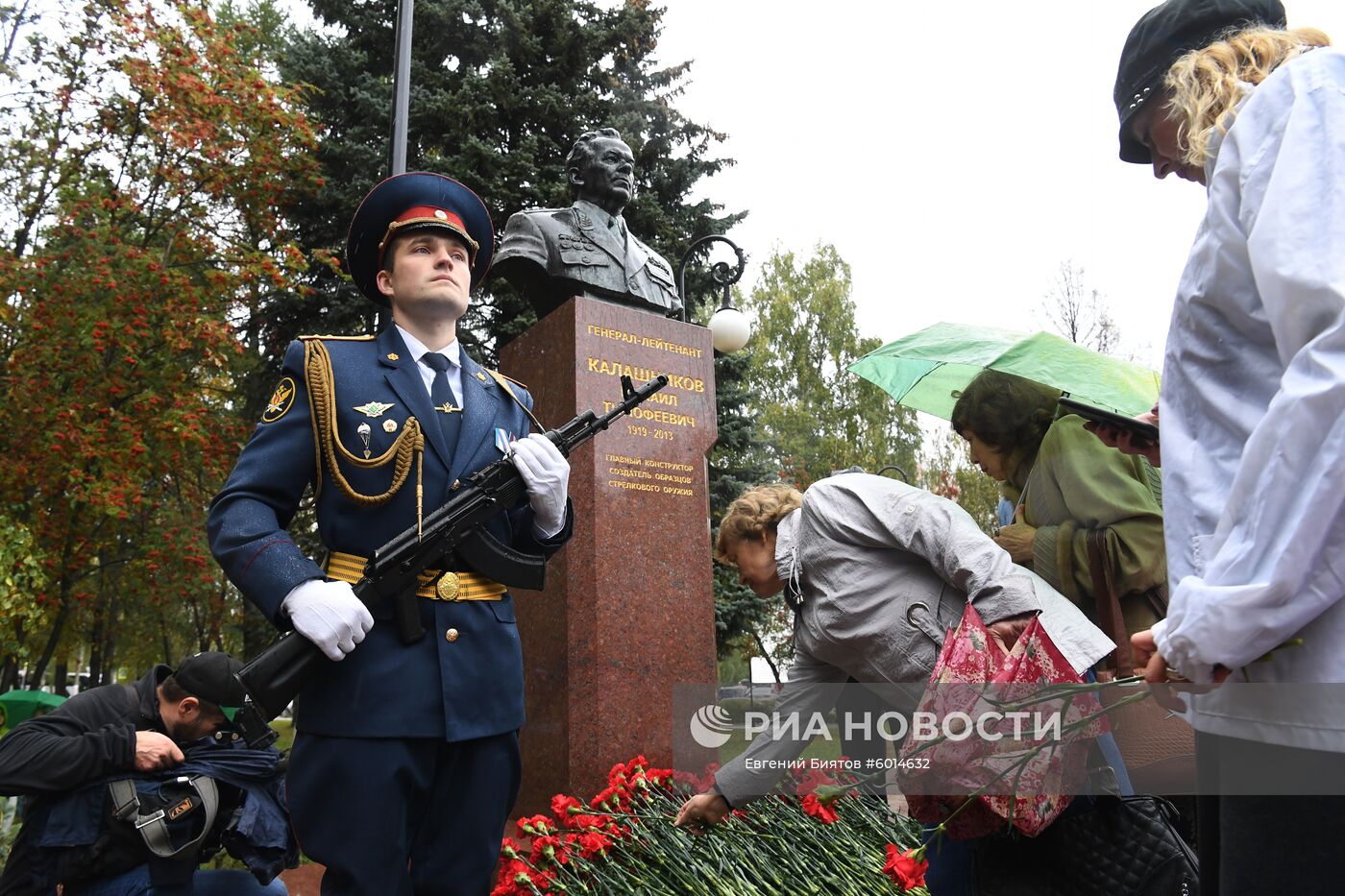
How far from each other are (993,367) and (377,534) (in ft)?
7.37

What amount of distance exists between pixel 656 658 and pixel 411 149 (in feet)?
38.8

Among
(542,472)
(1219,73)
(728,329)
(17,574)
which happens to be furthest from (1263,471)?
(17,574)

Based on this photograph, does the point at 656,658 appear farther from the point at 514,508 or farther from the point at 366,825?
the point at 366,825

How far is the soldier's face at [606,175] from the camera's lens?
266 inches

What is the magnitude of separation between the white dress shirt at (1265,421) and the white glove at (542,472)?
1.29m

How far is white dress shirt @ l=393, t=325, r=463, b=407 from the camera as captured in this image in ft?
7.73

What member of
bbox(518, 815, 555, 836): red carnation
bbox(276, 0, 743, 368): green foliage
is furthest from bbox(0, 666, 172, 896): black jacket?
bbox(276, 0, 743, 368): green foliage

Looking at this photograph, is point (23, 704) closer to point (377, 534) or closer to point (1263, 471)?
point (377, 534)

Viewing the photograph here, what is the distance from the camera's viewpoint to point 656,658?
5227mm

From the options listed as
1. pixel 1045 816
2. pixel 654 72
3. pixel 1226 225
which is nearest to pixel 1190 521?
pixel 1226 225

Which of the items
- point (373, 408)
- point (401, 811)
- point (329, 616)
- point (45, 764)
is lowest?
point (45, 764)

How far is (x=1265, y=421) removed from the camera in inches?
43.1

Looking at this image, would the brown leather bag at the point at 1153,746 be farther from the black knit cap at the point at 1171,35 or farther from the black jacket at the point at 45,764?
the black jacket at the point at 45,764

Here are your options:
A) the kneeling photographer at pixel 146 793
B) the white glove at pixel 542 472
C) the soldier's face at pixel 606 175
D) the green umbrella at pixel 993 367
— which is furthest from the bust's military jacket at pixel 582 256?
the white glove at pixel 542 472
